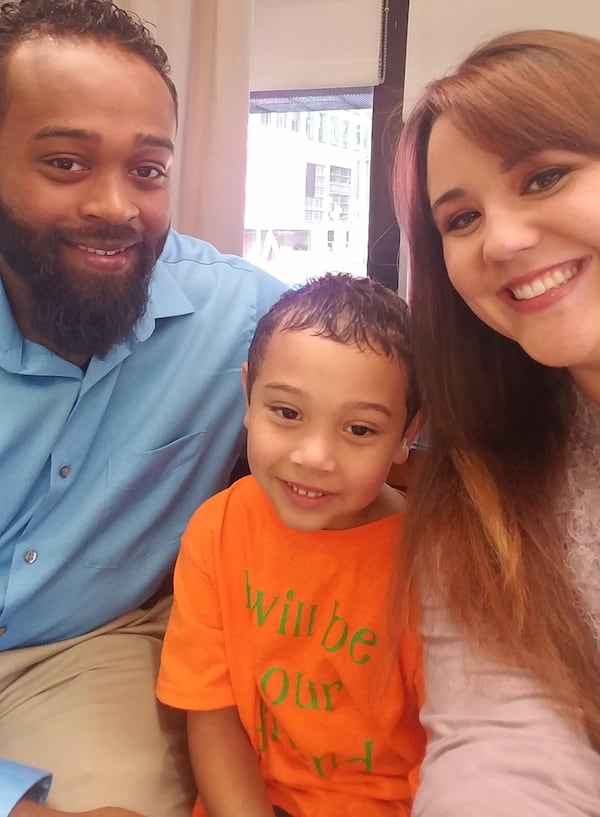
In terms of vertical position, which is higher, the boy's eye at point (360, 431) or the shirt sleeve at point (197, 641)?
the boy's eye at point (360, 431)

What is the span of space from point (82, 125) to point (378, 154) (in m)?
1.12

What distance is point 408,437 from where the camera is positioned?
37.8 inches

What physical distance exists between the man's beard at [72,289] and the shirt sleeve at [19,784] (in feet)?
1.92

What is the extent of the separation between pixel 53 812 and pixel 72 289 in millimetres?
727

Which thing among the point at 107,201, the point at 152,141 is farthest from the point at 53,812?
the point at 152,141

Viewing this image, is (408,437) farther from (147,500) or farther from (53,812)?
(53,812)

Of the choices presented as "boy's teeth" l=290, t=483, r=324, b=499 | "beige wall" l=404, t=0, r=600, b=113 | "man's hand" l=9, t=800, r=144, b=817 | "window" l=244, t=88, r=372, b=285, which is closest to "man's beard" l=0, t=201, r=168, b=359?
"boy's teeth" l=290, t=483, r=324, b=499

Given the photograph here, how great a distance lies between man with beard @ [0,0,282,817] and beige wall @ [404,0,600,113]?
2.54 feet

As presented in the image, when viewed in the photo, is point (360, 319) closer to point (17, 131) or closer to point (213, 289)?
point (213, 289)

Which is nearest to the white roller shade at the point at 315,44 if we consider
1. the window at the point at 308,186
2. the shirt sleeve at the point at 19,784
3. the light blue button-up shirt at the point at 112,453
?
the window at the point at 308,186

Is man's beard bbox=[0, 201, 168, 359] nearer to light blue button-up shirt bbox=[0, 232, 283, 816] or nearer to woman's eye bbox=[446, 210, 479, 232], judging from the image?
light blue button-up shirt bbox=[0, 232, 283, 816]

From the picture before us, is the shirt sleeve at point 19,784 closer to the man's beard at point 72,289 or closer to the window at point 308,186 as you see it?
the man's beard at point 72,289

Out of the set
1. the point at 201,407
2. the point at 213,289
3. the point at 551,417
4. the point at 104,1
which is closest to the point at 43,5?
the point at 104,1

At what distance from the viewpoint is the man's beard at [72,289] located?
3.71 feet
